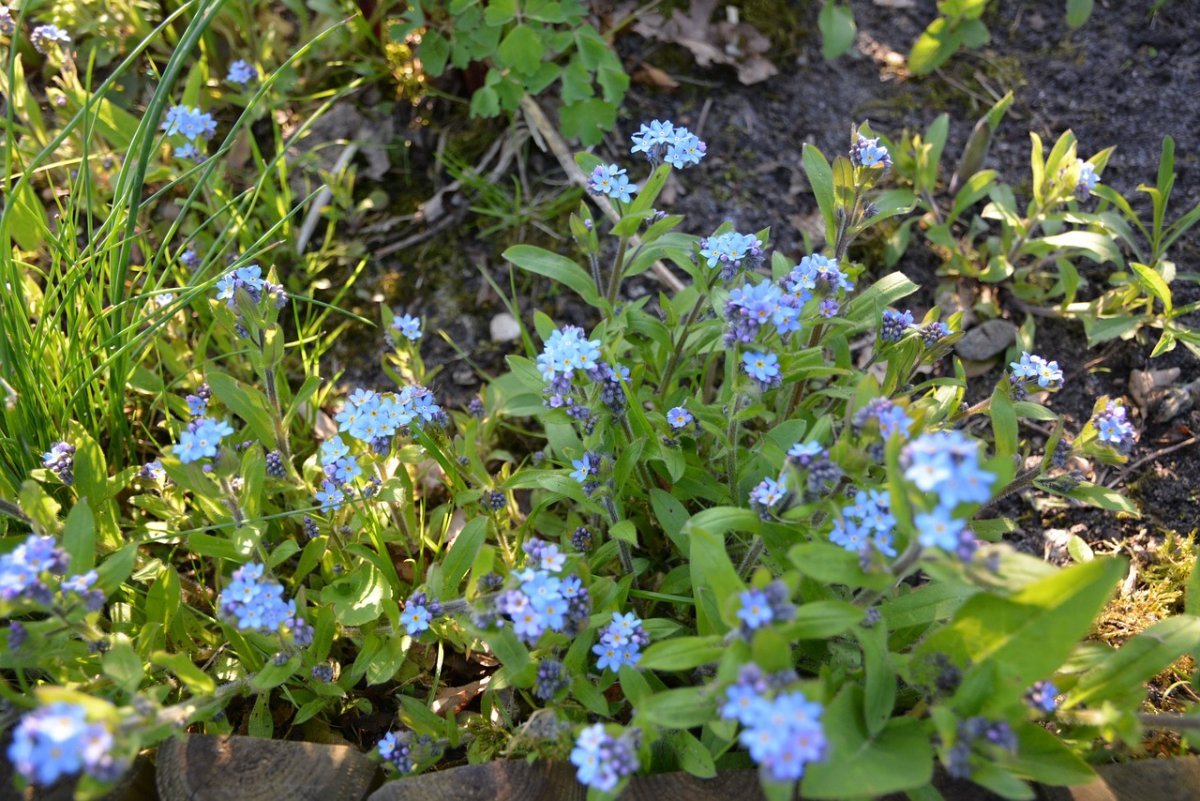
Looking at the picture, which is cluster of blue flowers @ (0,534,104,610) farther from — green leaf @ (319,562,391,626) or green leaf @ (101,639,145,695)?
green leaf @ (319,562,391,626)

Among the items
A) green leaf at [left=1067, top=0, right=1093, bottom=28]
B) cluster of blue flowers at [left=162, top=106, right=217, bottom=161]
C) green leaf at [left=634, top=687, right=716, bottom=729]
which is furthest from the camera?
green leaf at [left=1067, top=0, right=1093, bottom=28]

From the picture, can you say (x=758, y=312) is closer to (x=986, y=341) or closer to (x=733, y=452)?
(x=733, y=452)

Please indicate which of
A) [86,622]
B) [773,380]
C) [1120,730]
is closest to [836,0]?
[773,380]

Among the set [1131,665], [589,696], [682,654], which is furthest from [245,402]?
[1131,665]

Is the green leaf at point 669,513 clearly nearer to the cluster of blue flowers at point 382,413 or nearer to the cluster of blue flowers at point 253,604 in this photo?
the cluster of blue flowers at point 382,413

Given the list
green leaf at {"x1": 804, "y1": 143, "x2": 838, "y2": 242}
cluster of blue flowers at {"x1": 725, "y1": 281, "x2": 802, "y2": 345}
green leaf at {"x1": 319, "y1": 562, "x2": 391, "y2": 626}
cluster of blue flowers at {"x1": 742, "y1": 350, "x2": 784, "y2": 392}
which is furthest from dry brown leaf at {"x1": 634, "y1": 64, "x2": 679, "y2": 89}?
green leaf at {"x1": 319, "y1": 562, "x2": 391, "y2": 626}

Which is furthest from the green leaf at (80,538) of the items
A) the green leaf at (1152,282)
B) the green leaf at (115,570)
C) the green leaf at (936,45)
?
the green leaf at (936,45)

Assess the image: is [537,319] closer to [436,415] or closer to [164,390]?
[436,415]

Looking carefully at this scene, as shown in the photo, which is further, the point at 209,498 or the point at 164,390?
the point at 164,390
